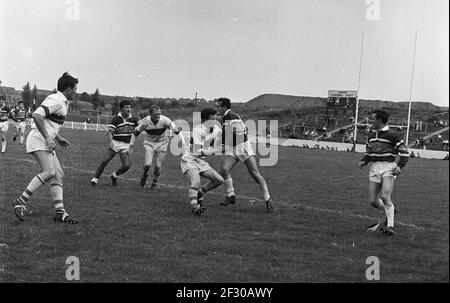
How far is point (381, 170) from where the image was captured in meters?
8.54

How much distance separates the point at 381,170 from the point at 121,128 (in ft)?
22.3

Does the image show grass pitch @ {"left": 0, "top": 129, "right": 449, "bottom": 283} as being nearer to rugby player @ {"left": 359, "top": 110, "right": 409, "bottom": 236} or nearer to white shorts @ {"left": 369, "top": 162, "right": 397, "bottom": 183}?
rugby player @ {"left": 359, "top": 110, "right": 409, "bottom": 236}

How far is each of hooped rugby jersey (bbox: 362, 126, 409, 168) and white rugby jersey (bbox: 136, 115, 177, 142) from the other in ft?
16.4

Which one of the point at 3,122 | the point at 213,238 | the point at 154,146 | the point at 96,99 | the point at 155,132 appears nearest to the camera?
the point at 213,238

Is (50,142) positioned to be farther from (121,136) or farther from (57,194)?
(121,136)

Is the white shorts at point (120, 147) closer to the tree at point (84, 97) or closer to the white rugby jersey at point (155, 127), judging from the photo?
the white rugby jersey at point (155, 127)

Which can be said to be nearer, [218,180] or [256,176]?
[218,180]

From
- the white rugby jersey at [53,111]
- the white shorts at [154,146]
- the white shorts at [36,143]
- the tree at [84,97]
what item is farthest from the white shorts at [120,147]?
the tree at [84,97]

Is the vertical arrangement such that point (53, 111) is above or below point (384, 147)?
above

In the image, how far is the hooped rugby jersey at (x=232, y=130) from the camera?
10.3 metres

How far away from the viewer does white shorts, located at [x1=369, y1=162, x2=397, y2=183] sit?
8469mm

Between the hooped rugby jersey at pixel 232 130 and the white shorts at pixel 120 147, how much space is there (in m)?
3.37

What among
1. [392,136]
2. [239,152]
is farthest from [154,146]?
[392,136]

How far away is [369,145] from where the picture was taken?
28.7 feet
